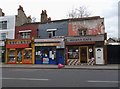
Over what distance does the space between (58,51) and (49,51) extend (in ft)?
4.32

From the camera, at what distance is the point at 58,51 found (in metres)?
35.2

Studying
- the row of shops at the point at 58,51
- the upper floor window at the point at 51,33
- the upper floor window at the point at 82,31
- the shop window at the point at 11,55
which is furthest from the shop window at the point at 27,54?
the upper floor window at the point at 82,31

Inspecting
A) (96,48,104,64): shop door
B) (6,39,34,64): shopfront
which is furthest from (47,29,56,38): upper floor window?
(96,48,104,64): shop door

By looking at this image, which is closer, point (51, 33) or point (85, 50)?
point (85, 50)

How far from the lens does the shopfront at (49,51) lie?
115 ft

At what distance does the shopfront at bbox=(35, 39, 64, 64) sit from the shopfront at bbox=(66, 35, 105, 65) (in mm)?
979

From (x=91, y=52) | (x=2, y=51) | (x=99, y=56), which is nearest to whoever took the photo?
(x=99, y=56)

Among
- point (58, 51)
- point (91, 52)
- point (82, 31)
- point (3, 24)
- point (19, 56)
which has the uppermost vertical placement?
point (3, 24)

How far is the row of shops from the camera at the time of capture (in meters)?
33.3

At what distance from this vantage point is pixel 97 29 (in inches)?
1394

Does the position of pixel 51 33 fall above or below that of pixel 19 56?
above

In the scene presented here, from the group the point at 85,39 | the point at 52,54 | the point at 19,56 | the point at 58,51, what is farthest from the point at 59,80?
the point at 19,56

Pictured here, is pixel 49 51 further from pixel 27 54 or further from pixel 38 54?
pixel 27 54

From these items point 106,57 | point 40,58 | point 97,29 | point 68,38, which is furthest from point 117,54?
point 40,58
